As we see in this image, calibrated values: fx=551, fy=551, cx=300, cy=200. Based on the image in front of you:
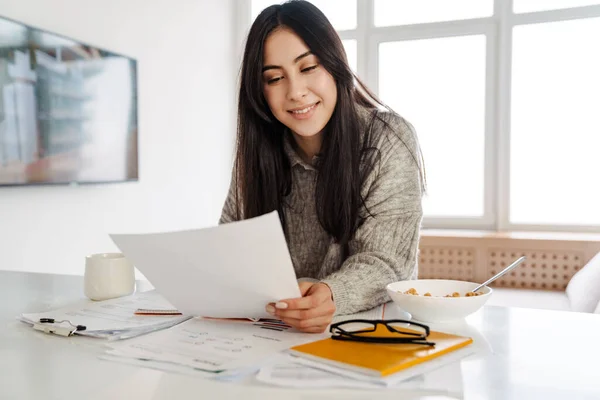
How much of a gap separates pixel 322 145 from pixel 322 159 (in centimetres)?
5

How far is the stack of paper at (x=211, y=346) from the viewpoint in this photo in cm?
69

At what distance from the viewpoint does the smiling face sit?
1244mm

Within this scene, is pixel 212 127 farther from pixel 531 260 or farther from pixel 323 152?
pixel 323 152

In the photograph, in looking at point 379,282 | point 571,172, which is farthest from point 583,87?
→ point 379,282

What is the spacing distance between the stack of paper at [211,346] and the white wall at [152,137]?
1616 millimetres

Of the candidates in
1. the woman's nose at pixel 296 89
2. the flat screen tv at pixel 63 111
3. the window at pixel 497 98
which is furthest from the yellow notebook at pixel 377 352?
the window at pixel 497 98

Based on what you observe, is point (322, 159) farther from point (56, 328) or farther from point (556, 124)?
point (556, 124)

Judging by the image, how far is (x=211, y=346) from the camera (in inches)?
30.2

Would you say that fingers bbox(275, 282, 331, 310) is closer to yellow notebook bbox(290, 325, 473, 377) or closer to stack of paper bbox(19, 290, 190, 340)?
yellow notebook bbox(290, 325, 473, 377)

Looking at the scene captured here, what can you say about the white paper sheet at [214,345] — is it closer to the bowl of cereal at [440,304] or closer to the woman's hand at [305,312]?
the woman's hand at [305,312]

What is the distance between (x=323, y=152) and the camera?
1.35 m

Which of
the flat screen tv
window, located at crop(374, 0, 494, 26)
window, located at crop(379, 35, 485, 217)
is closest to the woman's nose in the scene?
the flat screen tv

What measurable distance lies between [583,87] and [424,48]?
3.56 ft

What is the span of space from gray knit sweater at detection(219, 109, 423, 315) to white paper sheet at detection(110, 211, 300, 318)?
188 mm
